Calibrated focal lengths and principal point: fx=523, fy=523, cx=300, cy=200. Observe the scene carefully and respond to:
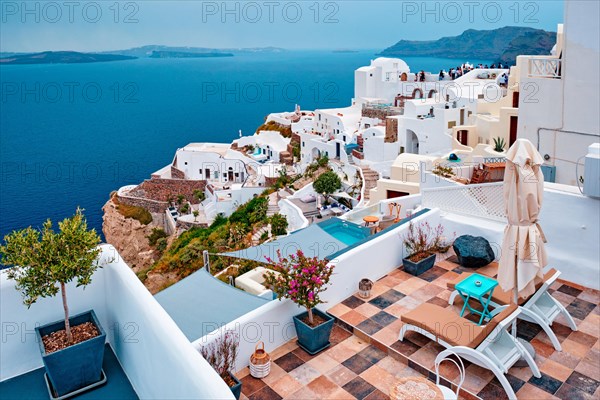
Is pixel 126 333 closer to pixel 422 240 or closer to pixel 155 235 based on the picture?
pixel 422 240

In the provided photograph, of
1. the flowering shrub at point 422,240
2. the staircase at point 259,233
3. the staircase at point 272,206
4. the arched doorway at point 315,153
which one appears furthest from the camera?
the arched doorway at point 315,153

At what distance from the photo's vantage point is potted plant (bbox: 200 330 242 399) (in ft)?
16.6

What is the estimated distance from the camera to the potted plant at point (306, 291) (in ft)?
19.0

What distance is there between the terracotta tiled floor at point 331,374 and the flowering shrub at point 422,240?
2.25m

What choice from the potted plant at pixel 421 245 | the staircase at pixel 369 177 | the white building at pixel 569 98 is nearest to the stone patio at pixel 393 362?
the potted plant at pixel 421 245

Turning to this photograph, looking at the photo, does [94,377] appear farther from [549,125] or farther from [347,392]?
[549,125]

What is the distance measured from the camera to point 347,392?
5184 mm

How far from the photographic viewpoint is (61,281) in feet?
14.7

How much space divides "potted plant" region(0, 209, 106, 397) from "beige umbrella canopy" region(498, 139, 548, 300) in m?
4.11

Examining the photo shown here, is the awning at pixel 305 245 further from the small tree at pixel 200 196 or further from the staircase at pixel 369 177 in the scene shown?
the small tree at pixel 200 196

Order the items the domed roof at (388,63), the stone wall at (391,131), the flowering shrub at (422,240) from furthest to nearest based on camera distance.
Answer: the domed roof at (388,63), the stone wall at (391,131), the flowering shrub at (422,240)

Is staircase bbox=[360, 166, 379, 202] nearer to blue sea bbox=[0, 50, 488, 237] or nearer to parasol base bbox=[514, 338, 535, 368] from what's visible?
parasol base bbox=[514, 338, 535, 368]

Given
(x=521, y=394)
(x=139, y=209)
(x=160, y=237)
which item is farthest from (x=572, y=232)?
(x=139, y=209)

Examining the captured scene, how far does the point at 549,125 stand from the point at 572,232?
672 cm
